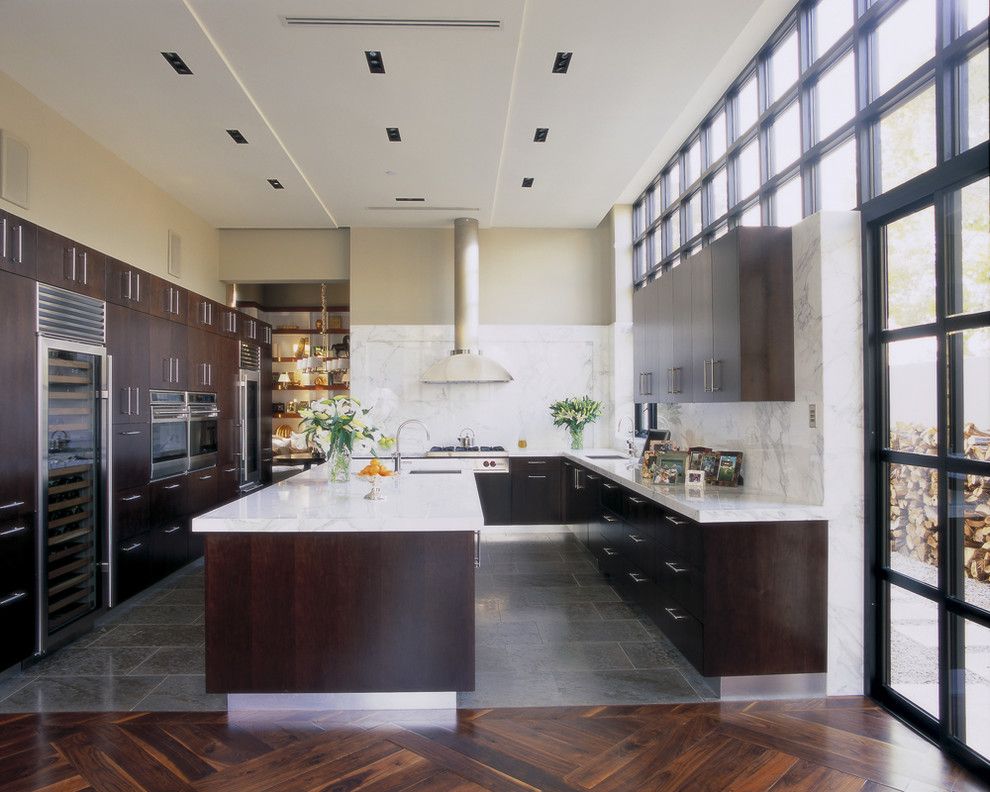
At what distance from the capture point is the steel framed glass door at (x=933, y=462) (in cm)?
227

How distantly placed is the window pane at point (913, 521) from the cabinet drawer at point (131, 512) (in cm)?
444

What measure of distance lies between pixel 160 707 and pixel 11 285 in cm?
217

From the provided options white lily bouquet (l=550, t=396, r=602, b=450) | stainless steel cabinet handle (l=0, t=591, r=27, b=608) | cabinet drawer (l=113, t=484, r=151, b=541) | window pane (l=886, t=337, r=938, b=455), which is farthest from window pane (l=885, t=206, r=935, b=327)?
cabinet drawer (l=113, t=484, r=151, b=541)

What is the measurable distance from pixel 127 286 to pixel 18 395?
1.35m

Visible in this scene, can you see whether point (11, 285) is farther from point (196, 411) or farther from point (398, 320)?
point (398, 320)

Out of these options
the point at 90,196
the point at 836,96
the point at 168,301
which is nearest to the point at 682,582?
the point at 836,96

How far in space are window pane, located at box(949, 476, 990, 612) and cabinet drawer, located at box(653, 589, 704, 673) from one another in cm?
109

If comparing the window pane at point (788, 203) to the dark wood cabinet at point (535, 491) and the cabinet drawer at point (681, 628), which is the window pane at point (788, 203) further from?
the dark wood cabinet at point (535, 491)

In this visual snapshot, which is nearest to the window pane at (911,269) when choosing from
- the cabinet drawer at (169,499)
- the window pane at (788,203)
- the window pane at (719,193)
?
the window pane at (788,203)

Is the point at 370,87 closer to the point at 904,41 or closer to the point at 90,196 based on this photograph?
the point at 90,196

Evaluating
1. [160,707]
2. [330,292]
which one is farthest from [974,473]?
[330,292]

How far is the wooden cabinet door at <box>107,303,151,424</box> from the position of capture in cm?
420

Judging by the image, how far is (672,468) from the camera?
3.87 m

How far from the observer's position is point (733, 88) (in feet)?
→ 14.4
